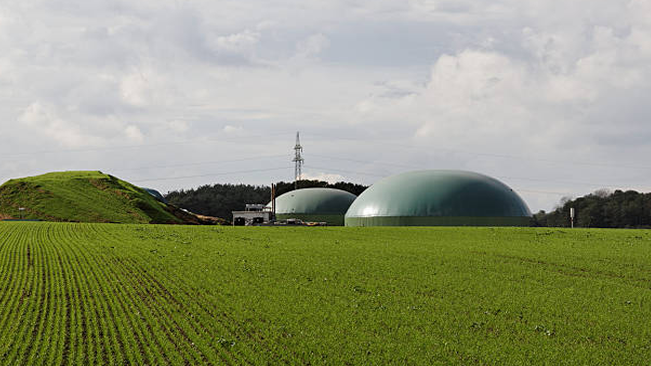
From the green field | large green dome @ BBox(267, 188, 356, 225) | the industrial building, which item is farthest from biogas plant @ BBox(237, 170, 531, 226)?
the green field

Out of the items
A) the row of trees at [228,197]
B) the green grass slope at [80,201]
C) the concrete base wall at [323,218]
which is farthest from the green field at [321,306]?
the row of trees at [228,197]

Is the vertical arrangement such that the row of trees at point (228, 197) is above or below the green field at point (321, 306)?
above

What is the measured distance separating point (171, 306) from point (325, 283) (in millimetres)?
6207

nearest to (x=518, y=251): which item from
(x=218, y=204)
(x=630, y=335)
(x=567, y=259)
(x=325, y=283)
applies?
(x=567, y=259)

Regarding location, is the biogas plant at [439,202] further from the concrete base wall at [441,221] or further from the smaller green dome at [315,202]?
the smaller green dome at [315,202]

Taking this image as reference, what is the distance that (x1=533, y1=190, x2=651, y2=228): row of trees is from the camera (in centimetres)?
11075

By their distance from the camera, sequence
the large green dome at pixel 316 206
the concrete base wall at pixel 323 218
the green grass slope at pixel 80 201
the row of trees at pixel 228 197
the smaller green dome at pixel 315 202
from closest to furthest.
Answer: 1. the green grass slope at pixel 80 201
2. the concrete base wall at pixel 323 218
3. the large green dome at pixel 316 206
4. the smaller green dome at pixel 315 202
5. the row of trees at pixel 228 197

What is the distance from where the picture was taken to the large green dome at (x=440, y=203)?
6769 centimetres

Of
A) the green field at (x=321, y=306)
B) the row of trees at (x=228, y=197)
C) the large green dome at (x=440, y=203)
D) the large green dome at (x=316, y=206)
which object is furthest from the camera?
the row of trees at (x=228, y=197)

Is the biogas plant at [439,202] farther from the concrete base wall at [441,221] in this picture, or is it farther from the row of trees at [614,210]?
the row of trees at [614,210]

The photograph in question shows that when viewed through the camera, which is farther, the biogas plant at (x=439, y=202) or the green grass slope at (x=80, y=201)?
the green grass slope at (x=80, y=201)

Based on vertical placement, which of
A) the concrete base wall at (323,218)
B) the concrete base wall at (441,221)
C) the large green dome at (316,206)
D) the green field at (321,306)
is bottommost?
the green field at (321,306)

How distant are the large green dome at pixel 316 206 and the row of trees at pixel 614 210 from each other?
35.3 metres

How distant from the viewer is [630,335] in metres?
15.3
